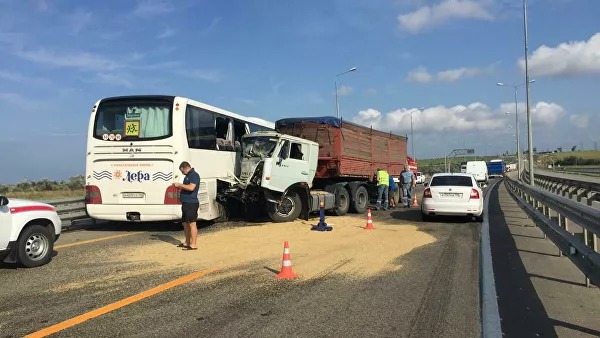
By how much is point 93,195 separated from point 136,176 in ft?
4.05

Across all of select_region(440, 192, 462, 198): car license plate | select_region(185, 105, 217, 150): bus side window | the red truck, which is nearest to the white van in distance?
the red truck

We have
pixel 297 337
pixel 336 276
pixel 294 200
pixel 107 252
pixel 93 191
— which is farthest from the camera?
pixel 294 200

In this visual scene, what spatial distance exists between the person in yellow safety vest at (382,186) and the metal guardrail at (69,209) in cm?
1037

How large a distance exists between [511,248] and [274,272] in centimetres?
514

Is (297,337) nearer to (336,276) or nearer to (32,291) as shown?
(336,276)

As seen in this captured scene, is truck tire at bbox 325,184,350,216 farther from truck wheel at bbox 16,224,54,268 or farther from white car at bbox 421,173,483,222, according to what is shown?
truck wheel at bbox 16,224,54,268

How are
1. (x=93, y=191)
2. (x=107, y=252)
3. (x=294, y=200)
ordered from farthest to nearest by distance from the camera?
(x=294, y=200)
(x=93, y=191)
(x=107, y=252)

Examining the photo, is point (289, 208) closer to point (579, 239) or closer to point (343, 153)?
point (343, 153)

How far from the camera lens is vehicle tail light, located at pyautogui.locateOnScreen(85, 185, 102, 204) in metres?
12.3

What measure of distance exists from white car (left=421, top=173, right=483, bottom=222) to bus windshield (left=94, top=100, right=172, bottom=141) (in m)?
7.77

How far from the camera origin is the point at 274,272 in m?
7.73

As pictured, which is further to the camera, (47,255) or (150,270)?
(47,255)

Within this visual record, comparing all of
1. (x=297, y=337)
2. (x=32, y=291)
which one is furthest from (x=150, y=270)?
(x=297, y=337)

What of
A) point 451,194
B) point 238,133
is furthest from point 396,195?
point 238,133
